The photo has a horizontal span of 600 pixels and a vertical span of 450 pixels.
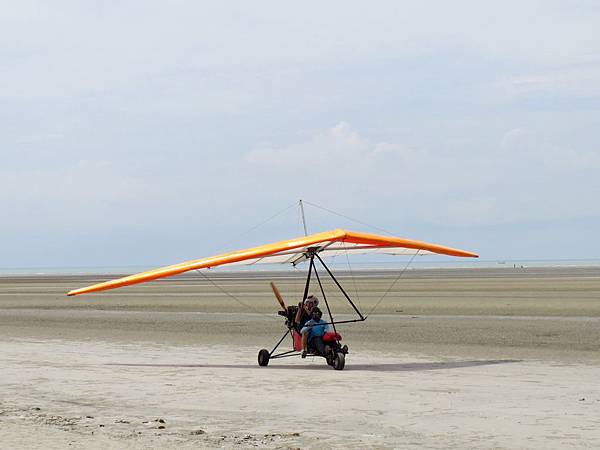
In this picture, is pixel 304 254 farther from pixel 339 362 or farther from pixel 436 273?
pixel 436 273

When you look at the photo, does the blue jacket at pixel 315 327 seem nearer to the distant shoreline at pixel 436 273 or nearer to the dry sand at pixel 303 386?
the dry sand at pixel 303 386

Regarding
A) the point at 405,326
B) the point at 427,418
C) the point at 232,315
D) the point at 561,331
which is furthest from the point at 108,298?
the point at 427,418

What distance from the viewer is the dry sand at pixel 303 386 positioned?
8.67 metres

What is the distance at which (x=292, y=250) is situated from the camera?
14.7 m

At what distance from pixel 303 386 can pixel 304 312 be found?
288 centimetres

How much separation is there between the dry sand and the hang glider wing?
4.38 feet

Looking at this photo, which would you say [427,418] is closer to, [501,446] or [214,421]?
[501,446]

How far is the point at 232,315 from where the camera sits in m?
26.5

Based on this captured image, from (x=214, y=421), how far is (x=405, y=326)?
12.7m

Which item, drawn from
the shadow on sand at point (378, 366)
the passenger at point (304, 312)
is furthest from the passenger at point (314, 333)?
the shadow on sand at point (378, 366)

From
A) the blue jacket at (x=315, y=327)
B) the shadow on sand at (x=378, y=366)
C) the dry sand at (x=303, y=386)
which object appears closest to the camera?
the dry sand at (x=303, y=386)

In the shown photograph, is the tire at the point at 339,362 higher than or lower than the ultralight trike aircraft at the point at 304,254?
lower

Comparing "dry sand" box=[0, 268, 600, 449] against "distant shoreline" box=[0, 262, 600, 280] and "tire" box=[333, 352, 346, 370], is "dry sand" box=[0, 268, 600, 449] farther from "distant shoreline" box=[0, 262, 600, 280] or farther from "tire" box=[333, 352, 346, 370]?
"distant shoreline" box=[0, 262, 600, 280]

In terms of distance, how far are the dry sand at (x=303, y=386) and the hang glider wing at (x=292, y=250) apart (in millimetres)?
1335
